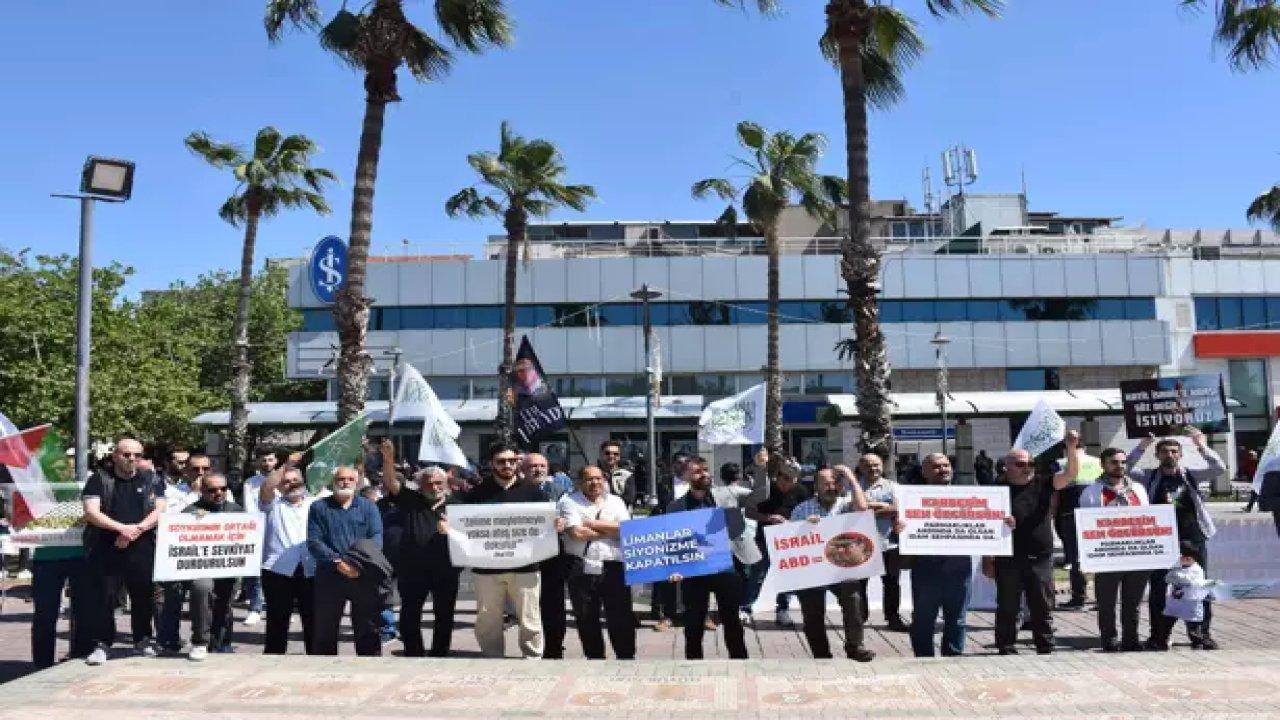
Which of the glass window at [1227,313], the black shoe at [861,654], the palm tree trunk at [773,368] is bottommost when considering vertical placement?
the black shoe at [861,654]

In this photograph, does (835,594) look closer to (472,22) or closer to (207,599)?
(207,599)

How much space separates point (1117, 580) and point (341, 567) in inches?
247

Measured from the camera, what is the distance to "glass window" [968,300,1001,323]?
4188 cm

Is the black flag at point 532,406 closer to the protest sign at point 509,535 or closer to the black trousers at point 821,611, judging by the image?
the protest sign at point 509,535

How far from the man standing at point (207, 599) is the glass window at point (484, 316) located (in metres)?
32.9

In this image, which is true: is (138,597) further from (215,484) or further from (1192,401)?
(1192,401)

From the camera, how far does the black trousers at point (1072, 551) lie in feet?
35.5

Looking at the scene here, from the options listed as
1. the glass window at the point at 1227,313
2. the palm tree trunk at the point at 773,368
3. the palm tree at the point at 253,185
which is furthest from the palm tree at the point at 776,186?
the glass window at the point at 1227,313

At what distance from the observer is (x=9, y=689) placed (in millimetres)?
6887

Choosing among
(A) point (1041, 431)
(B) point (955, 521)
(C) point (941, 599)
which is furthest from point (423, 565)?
(A) point (1041, 431)

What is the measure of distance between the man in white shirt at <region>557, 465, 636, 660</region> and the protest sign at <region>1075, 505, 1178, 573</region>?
3739 mm

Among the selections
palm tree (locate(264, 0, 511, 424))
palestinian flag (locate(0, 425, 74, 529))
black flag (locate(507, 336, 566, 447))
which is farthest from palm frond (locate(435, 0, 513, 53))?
palestinian flag (locate(0, 425, 74, 529))

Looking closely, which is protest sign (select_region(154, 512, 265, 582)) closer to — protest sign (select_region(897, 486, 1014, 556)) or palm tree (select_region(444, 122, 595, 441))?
protest sign (select_region(897, 486, 1014, 556))

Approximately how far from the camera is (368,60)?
52.6 ft
